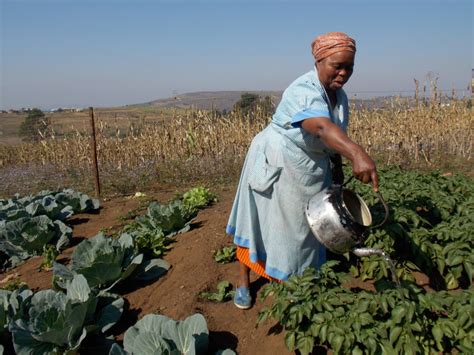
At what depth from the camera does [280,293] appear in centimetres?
209

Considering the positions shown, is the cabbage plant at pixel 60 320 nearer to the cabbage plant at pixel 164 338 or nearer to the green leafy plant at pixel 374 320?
the cabbage plant at pixel 164 338

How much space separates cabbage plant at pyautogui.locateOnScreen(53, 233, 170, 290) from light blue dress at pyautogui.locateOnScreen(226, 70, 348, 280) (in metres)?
1.12

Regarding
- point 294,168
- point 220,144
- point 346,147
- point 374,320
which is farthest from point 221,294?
point 220,144

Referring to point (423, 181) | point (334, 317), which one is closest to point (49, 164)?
point (423, 181)

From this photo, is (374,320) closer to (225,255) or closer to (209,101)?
(225,255)

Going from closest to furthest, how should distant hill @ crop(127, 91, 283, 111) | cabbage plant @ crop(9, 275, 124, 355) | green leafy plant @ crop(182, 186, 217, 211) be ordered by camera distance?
cabbage plant @ crop(9, 275, 124, 355)
green leafy plant @ crop(182, 186, 217, 211)
distant hill @ crop(127, 91, 283, 111)

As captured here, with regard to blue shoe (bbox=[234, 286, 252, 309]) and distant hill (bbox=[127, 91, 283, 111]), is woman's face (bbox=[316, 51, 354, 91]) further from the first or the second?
distant hill (bbox=[127, 91, 283, 111])

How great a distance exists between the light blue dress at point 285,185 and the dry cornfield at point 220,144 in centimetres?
633

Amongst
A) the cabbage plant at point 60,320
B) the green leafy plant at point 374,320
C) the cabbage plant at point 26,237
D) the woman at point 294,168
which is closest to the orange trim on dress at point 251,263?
the woman at point 294,168

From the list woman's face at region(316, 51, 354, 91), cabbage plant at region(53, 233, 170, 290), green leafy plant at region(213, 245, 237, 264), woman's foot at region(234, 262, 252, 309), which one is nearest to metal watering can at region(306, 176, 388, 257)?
woman's face at region(316, 51, 354, 91)

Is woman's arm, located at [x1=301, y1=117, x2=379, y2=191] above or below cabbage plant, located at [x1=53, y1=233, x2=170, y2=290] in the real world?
above

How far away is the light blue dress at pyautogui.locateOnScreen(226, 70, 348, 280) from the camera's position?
2227 mm

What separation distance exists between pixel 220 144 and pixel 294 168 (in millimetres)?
8882

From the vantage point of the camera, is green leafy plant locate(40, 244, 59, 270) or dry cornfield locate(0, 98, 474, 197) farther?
dry cornfield locate(0, 98, 474, 197)
